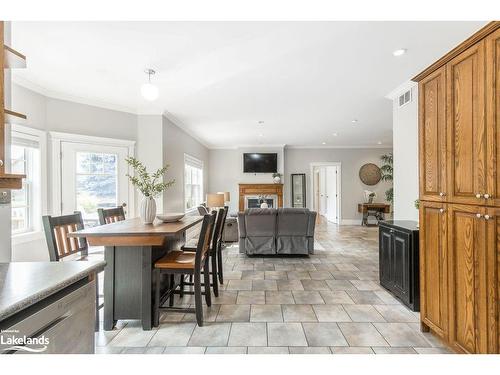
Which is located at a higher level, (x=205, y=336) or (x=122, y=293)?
(x=122, y=293)

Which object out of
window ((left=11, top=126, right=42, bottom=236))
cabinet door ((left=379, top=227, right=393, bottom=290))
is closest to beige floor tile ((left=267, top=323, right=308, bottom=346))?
cabinet door ((left=379, top=227, right=393, bottom=290))

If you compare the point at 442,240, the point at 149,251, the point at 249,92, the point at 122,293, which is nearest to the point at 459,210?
the point at 442,240

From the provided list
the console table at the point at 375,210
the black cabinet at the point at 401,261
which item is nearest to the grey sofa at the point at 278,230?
the black cabinet at the point at 401,261

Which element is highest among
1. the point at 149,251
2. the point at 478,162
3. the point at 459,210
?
the point at 478,162

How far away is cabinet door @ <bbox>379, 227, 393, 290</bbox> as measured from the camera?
310 cm

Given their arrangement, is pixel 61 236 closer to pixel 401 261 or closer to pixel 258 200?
pixel 401 261

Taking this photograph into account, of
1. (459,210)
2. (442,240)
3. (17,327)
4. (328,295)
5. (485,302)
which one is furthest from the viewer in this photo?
(328,295)

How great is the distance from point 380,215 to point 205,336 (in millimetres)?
7607

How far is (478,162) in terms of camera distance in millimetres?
1688

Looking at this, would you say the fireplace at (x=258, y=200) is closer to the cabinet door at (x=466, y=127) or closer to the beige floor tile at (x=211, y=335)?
the beige floor tile at (x=211, y=335)

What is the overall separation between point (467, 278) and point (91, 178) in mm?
4824

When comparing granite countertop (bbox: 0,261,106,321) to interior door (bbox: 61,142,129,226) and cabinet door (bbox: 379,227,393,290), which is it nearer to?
cabinet door (bbox: 379,227,393,290)

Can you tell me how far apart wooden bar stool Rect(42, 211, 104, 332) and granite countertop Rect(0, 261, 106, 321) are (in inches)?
38.5

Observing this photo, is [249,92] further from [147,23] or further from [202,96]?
[147,23]
